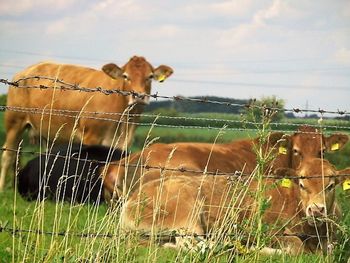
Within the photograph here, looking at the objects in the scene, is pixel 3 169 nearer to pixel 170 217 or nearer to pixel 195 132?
pixel 170 217

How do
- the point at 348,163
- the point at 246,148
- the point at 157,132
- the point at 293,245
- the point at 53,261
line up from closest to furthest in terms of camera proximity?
the point at 53,261, the point at 293,245, the point at 246,148, the point at 348,163, the point at 157,132

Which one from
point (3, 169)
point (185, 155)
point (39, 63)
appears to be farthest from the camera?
point (39, 63)

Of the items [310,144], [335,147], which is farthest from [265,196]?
[310,144]

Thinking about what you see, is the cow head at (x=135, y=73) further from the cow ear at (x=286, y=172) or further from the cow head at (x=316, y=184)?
the cow head at (x=316, y=184)

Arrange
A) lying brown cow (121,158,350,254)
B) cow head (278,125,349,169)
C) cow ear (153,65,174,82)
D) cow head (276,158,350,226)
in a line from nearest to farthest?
lying brown cow (121,158,350,254) → cow head (276,158,350,226) → cow head (278,125,349,169) → cow ear (153,65,174,82)

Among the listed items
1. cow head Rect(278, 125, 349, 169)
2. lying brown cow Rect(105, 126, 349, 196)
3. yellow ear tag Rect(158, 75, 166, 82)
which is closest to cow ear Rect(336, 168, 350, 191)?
lying brown cow Rect(105, 126, 349, 196)

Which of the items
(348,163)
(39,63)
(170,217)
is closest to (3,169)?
(39,63)

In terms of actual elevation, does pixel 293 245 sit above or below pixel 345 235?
below

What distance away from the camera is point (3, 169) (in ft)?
54.1

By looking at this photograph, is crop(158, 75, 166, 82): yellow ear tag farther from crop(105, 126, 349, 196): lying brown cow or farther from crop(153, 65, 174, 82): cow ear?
crop(105, 126, 349, 196): lying brown cow

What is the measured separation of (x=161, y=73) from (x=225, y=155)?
5.93 meters

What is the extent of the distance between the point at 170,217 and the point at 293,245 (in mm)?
1276

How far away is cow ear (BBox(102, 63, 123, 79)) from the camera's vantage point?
17.3 meters

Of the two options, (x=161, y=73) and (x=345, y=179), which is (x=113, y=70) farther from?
(x=345, y=179)
